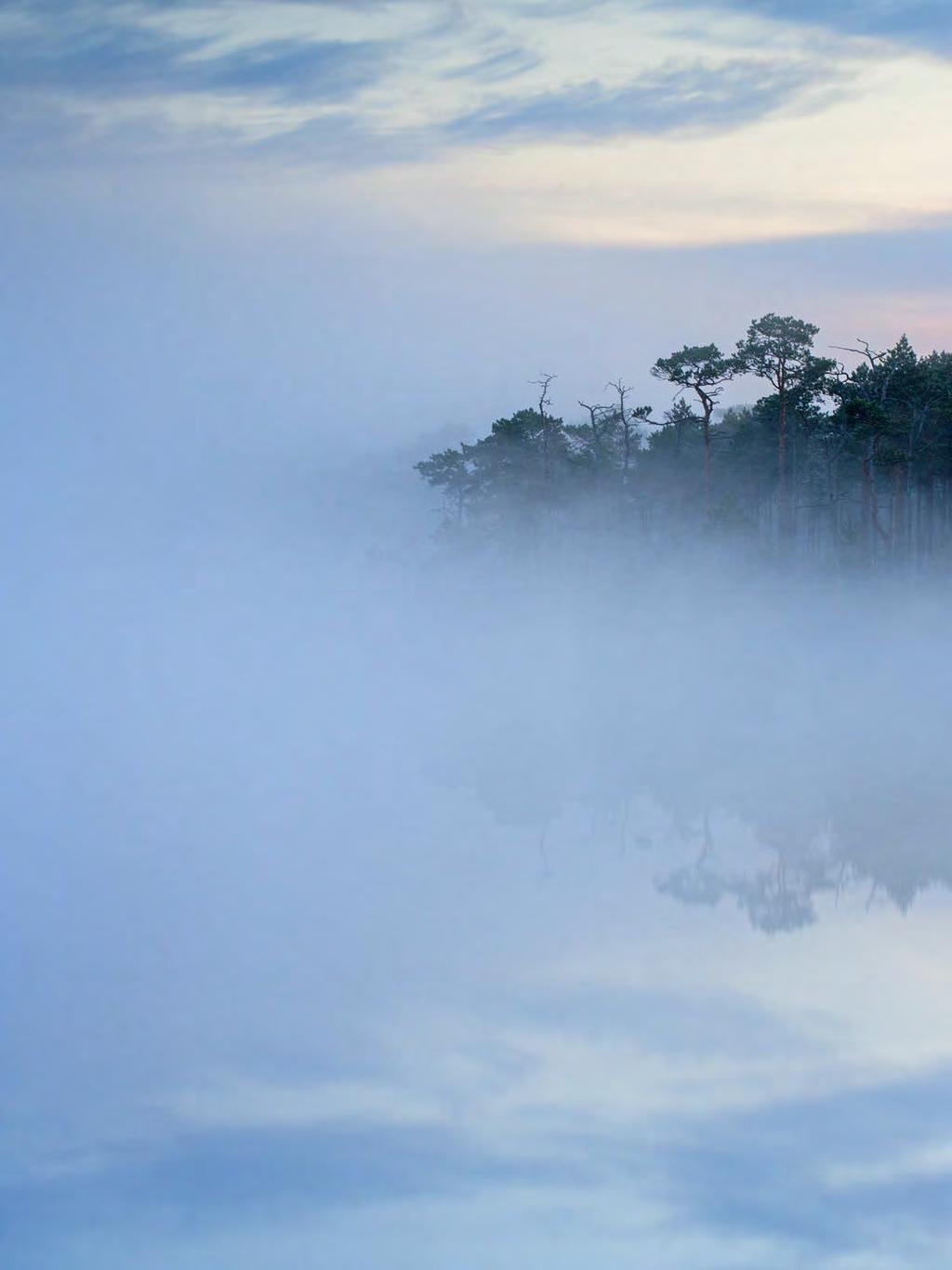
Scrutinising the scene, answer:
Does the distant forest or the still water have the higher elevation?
the distant forest

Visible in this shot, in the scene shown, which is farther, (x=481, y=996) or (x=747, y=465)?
(x=747, y=465)

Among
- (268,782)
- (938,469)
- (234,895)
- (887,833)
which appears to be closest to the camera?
(234,895)

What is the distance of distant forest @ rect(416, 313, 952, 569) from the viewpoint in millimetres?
45000

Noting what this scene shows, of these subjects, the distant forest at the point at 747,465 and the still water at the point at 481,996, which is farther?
the distant forest at the point at 747,465

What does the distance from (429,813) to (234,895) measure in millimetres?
4784

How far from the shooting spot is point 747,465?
170 feet

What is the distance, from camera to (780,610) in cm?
4888

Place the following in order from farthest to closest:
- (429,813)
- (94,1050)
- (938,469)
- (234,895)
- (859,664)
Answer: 1. (938,469)
2. (859,664)
3. (429,813)
4. (234,895)
5. (94,1050)

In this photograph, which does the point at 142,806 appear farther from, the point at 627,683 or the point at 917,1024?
the point at 627,683

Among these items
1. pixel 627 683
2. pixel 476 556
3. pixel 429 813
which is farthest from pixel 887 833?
pixel 476 556

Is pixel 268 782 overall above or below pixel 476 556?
below

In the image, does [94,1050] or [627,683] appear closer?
[94,1050]

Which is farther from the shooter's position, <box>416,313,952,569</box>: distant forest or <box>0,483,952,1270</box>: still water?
<box>416,313,952,569</box>: distant forest

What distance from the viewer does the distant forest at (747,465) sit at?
148ft
